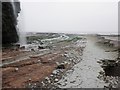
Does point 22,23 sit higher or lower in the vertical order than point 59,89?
higher

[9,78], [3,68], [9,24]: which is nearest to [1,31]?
[9,24]

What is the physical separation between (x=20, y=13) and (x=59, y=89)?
34.3 m

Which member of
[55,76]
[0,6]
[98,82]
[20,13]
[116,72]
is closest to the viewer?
[98,82]

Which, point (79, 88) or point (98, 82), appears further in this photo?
point (98, 82)

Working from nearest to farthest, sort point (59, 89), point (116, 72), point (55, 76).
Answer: point (59, 89) < point (55, 76) < point (116, 72)

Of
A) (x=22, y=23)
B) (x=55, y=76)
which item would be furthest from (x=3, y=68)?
(x=22, y=23)

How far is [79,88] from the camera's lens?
40.2 ft

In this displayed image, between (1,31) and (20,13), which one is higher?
(20,13)

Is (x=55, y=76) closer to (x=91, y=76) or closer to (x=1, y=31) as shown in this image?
(x=91, y=76)

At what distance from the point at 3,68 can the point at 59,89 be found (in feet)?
21.1

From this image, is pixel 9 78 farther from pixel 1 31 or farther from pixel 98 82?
pixel 1 31

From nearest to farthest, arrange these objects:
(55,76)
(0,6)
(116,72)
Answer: (55,76)
(116,72)
(0,6)

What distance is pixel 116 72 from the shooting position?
55.0 feet

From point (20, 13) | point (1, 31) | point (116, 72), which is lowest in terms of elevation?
point (116, 72)
